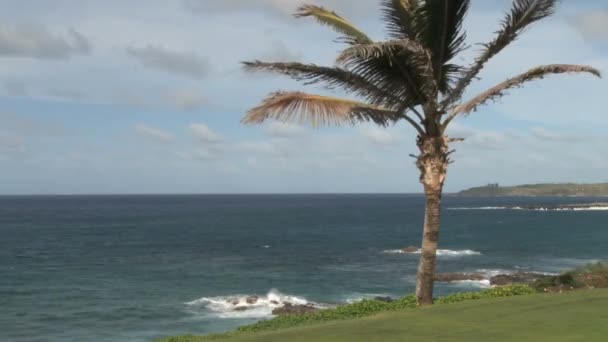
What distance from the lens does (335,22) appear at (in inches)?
532

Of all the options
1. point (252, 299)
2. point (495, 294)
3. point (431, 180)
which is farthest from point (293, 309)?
point (431, 180)

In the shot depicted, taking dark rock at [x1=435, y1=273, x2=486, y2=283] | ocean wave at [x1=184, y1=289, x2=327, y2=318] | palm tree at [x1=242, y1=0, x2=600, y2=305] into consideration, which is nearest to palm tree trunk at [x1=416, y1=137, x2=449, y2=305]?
palm tree at [x1=242, y1=0, x2=600, y2=305]

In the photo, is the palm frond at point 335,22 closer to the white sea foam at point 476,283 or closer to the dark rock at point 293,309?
the dark rock at point 293,309

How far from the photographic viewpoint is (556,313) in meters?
11.6

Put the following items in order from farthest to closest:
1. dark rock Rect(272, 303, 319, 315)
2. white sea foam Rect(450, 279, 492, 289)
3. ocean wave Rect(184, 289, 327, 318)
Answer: white sea foam Rect(450, 279, 492, 289), ocean wave Rect(184, 289, 327, 318), dark rock Rect(272, 303, 319, 315)

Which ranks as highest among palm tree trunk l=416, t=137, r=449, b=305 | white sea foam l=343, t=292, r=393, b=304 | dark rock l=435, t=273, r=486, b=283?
palm tree trunk l=416, t=137, r=449, b=305

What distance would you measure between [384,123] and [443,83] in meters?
1.45

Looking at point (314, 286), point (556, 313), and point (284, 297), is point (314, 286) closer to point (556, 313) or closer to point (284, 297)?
point (284, 297)

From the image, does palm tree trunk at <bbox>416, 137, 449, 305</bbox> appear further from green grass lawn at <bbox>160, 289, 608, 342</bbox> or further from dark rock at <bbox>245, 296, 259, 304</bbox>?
dark rock at <bbox>245, 296, 259, 304</bbox>

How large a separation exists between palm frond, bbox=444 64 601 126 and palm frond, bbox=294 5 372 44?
87.6 inches

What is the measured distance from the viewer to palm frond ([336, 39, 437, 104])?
12359 mm

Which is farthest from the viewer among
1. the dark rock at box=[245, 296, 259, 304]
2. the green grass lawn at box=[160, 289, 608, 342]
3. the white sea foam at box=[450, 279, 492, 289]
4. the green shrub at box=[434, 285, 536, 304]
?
the white sea foam at box=[450, 279, 492, 289]

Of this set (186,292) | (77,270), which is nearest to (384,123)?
(186,292)

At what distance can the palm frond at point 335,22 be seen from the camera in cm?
1313
